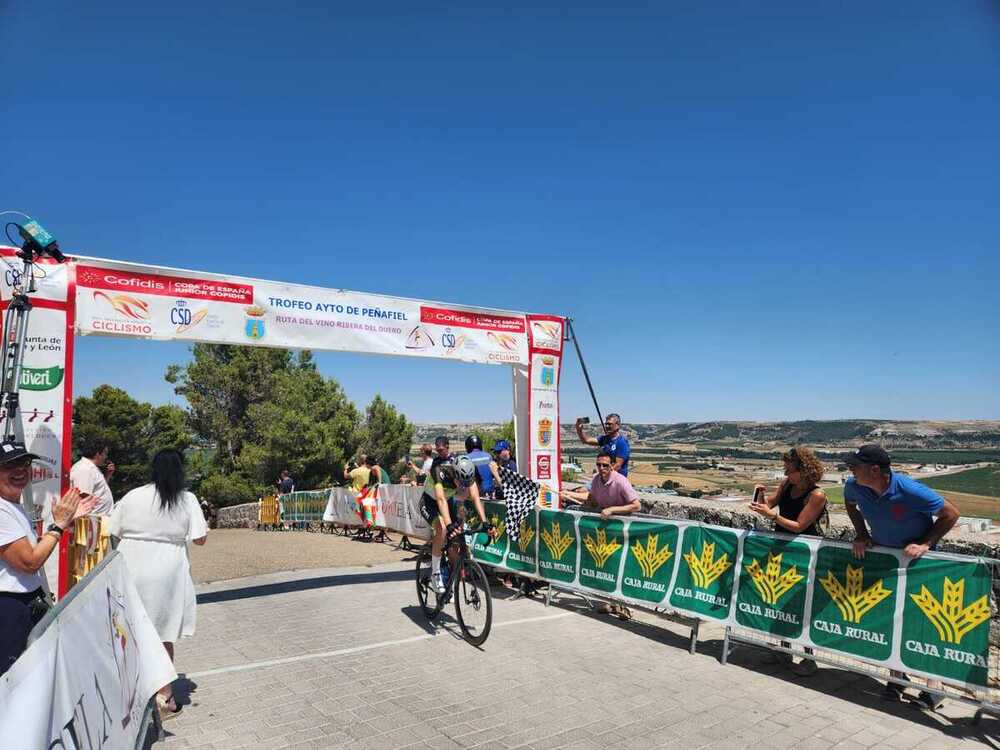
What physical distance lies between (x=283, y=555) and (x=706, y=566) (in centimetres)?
902

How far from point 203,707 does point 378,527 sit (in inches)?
415

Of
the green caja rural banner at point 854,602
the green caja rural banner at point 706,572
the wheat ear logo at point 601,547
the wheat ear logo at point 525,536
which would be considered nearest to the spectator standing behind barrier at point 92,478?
the wheat ear logo at point 525,536

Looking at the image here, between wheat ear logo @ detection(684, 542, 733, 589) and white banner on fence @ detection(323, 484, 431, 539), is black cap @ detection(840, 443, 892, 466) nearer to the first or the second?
wheat ear logo @ detection(684, 542, 733, 589)

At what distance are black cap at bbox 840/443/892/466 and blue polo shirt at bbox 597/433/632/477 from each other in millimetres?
3831

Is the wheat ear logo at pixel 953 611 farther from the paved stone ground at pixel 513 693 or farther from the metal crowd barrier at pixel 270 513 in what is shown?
the metal crowd barrier at pixel 270 513

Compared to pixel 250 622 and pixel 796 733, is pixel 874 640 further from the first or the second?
pixel 250 622

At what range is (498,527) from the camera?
8.60 metres

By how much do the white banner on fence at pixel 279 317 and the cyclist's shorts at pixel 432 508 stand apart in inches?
111

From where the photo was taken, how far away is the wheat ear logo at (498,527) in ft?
27.9

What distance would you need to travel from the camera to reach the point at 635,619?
721 centimetres

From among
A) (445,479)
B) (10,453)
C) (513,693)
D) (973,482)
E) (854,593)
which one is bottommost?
(513,693)

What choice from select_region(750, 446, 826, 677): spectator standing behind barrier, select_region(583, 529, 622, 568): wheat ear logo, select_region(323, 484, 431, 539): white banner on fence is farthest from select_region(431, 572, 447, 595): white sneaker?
select_region(323, 484, 431, 539): white banner on fence

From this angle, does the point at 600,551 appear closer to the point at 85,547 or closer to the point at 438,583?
the point at 438,583

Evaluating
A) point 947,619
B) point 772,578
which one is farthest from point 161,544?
point 947,619
